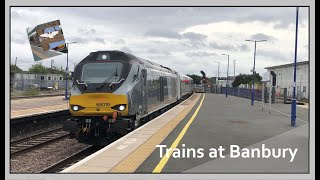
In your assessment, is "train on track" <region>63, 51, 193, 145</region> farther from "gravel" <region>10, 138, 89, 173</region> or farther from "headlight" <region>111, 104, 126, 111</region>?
"gravel" <region>10, 138, 89, 173</region>

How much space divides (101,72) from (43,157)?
12.2 feet

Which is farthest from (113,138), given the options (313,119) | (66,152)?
(313,119)

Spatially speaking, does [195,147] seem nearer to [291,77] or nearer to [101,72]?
[101,72]

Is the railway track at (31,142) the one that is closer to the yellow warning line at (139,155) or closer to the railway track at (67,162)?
the railway track at (67,162)

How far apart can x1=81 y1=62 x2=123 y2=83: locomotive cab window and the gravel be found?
3.04 metres

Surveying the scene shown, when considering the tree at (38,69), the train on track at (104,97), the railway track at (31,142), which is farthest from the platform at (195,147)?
the tree at (38,69)

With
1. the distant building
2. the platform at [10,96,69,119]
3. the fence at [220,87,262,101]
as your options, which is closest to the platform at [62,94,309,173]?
the platform at [10,96,69,119]

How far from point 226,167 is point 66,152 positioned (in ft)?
25.4

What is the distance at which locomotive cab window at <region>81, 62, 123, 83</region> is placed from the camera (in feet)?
41.0

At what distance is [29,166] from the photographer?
1139 cm

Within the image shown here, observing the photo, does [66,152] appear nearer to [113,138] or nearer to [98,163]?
[113,138]

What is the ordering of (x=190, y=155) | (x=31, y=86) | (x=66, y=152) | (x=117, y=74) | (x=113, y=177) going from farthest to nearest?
(x=31, y=86)
(x=66, y=152)
(x=117, y=74)
(x=190, y=155)
(x=113, y=177)

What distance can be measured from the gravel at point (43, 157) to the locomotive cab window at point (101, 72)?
3.04 metres

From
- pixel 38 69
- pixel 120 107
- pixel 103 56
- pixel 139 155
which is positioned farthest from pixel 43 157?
pixel 38 69
